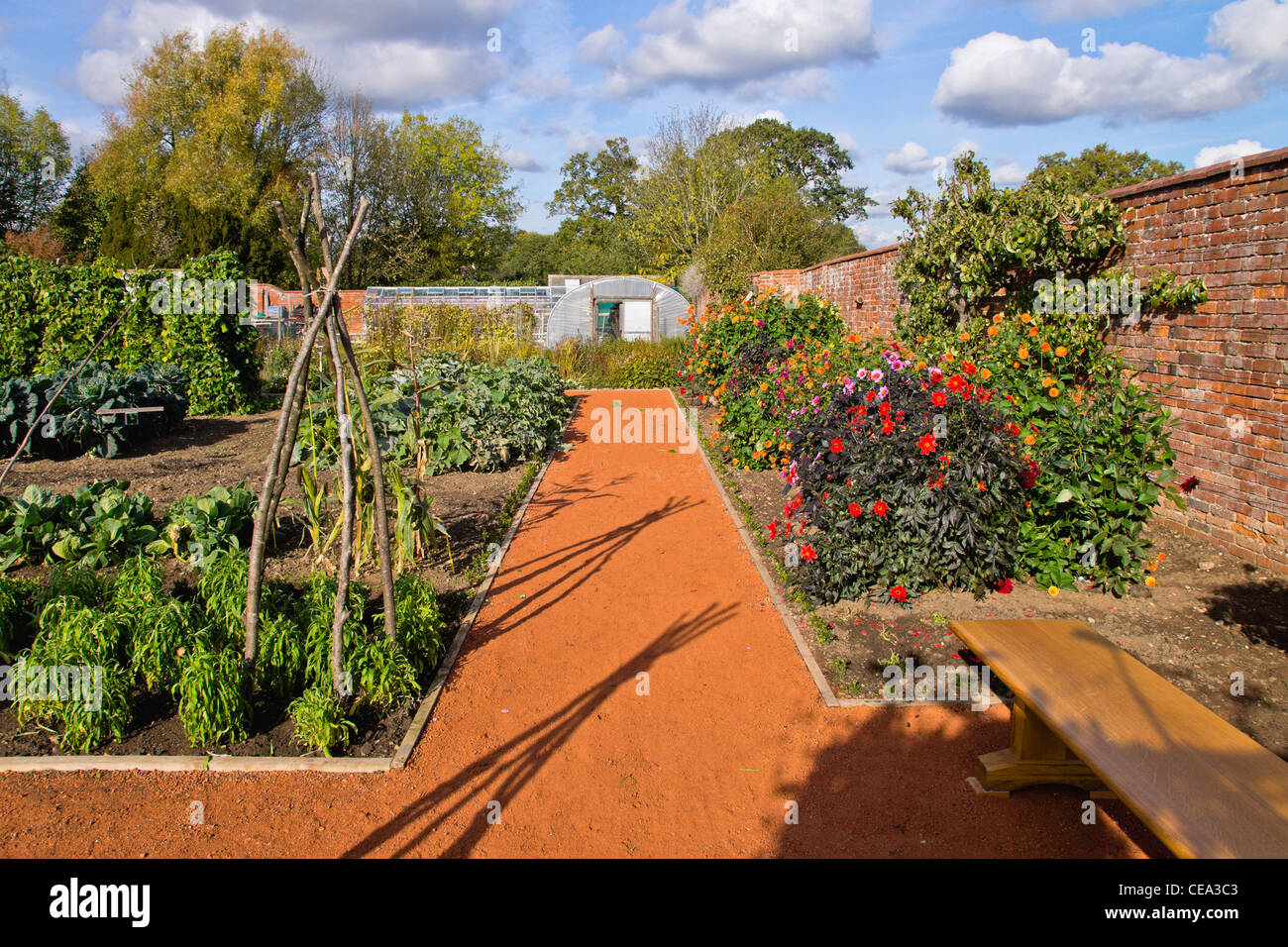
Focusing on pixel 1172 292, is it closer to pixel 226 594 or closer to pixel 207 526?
pixel 226 594

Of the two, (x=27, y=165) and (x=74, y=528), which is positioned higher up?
(x=27, y=165)

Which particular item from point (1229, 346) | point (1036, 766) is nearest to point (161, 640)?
point (1036, 766)

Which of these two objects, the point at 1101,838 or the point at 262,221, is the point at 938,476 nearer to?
the point at 1101,838

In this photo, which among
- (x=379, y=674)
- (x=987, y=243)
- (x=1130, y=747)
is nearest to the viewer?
(x=1130, y=747)

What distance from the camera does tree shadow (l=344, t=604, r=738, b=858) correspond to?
306 cm

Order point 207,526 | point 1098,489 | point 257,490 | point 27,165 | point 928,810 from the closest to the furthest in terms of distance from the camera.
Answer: point 928,810
point 1098,489
point 207,526
point 257,490
point 27,165

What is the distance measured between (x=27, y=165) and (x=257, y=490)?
3343 centimetres

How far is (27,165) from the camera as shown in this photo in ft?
100

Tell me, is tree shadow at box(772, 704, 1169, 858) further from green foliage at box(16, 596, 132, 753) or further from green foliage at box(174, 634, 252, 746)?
green foliage at box(16, 596, 132, 753)

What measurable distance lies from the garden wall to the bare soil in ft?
17.9

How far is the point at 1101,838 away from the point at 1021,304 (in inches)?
237

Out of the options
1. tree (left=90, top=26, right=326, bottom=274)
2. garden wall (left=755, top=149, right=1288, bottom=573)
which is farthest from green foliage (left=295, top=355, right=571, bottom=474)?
tree (left=90, top=26, right=326, bottom=274)

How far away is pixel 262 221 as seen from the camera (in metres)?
31.5

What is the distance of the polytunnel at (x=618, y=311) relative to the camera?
21.9 m
